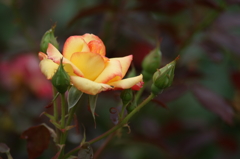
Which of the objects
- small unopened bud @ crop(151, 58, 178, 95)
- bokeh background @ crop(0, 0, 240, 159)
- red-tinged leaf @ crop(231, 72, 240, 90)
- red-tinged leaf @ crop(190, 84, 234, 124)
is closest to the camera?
small unopened bud @ crop(151, 58, 178, 95)

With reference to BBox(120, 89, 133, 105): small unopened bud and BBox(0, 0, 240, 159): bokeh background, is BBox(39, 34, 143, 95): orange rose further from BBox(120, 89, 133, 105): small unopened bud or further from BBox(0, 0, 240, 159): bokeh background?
BBox(0, 0, 240, 159): bokeh background

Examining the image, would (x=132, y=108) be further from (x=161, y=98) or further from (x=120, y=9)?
(x=120, y=9)

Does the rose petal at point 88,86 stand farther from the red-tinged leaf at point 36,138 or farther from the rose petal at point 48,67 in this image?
the red-tinged leaf at point 36,138

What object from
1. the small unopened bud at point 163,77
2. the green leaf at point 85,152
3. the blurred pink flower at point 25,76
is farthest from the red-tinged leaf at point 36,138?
the blurred pink flower at point 25,76

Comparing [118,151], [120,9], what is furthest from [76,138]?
[120,9]

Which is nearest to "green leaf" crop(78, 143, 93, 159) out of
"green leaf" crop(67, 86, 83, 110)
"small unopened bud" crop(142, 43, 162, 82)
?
"green leaf" crop(67, 86, 83, 110)

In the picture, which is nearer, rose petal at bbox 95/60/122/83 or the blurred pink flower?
rose petal at bbox 95/60/122/83
